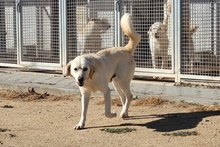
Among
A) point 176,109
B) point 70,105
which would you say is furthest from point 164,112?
point 70,105

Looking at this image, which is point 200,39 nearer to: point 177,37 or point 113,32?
point 177,37

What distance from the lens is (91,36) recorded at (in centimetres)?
1146

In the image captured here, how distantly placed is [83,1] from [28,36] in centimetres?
169

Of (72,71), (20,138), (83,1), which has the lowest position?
(20,138)

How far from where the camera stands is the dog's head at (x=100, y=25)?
1107cm

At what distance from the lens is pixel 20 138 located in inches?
261

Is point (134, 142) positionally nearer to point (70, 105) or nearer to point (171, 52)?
point (70, 105)

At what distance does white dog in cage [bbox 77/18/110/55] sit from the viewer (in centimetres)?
1115

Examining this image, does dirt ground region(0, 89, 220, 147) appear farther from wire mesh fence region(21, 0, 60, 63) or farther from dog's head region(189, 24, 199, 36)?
wire mesh fence region(21, 0, 60, 63)

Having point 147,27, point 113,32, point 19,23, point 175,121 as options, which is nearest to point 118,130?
point 175,121

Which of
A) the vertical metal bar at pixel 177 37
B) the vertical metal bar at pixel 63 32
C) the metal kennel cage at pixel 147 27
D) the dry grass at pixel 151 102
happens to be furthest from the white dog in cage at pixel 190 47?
the vertical metal bar at pixel 63 32

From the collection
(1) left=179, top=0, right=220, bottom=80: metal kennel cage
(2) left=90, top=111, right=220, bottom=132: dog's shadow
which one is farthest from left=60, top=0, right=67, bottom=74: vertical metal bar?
(2) left=90, top=111, right=220, bottom=132: dog's shadow

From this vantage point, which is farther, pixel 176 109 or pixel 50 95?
pixel 50 95

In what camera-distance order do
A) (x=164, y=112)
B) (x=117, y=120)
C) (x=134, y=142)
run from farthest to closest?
(x=164, y=112)
(x=117, y=120)
(x=134, y=142)
